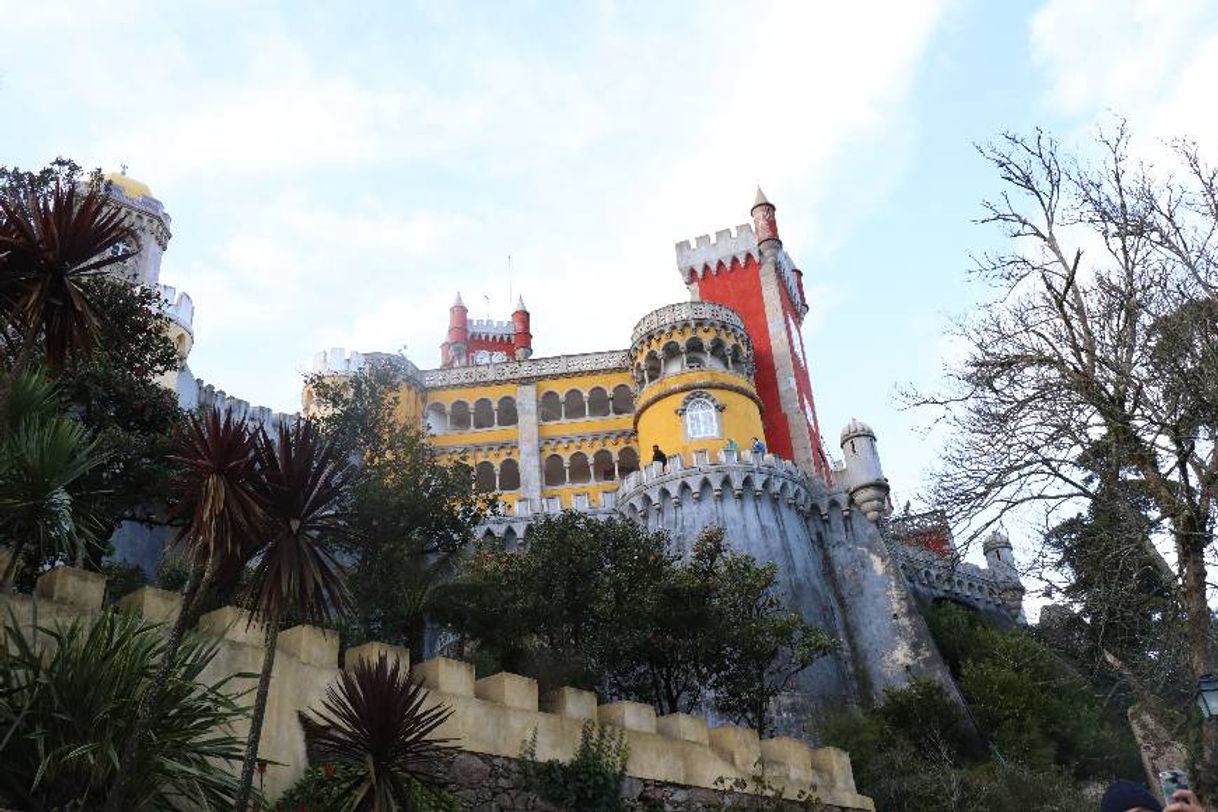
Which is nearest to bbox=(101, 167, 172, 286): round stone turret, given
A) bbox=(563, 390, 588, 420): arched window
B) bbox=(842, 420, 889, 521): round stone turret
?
bbox=(563, 390, 588, 420): arched window

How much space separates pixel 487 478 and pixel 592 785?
126 ft

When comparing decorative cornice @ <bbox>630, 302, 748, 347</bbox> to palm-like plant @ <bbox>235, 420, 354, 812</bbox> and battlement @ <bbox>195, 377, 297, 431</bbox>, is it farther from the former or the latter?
palm-like plant @ <bbox>235, 420, 354, 812</bbox>

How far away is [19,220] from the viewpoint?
10.3 meters

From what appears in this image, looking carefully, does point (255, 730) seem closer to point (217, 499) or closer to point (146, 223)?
point (217, 499)

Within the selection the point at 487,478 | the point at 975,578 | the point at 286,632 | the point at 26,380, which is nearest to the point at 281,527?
the point at 286,632

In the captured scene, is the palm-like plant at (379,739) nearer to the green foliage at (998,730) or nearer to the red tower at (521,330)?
the green foliage at (998,730)

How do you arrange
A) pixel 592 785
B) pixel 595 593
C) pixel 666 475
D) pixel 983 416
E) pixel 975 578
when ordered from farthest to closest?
1. pixel 975 578
2. pixel 666 475
3. pixel 595 593
4. pixel 983 416
5. pixel 592 785

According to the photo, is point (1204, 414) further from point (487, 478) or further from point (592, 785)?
point (487, 478)

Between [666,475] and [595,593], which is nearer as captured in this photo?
[595,593]

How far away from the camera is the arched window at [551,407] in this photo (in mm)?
53125

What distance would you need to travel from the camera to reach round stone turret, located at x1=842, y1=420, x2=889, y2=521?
1683 inches

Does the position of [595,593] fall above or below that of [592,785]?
above

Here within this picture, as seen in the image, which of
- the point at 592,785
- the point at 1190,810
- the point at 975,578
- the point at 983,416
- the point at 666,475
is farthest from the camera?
the point at 975,578

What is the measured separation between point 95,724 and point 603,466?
43618 millimetres
